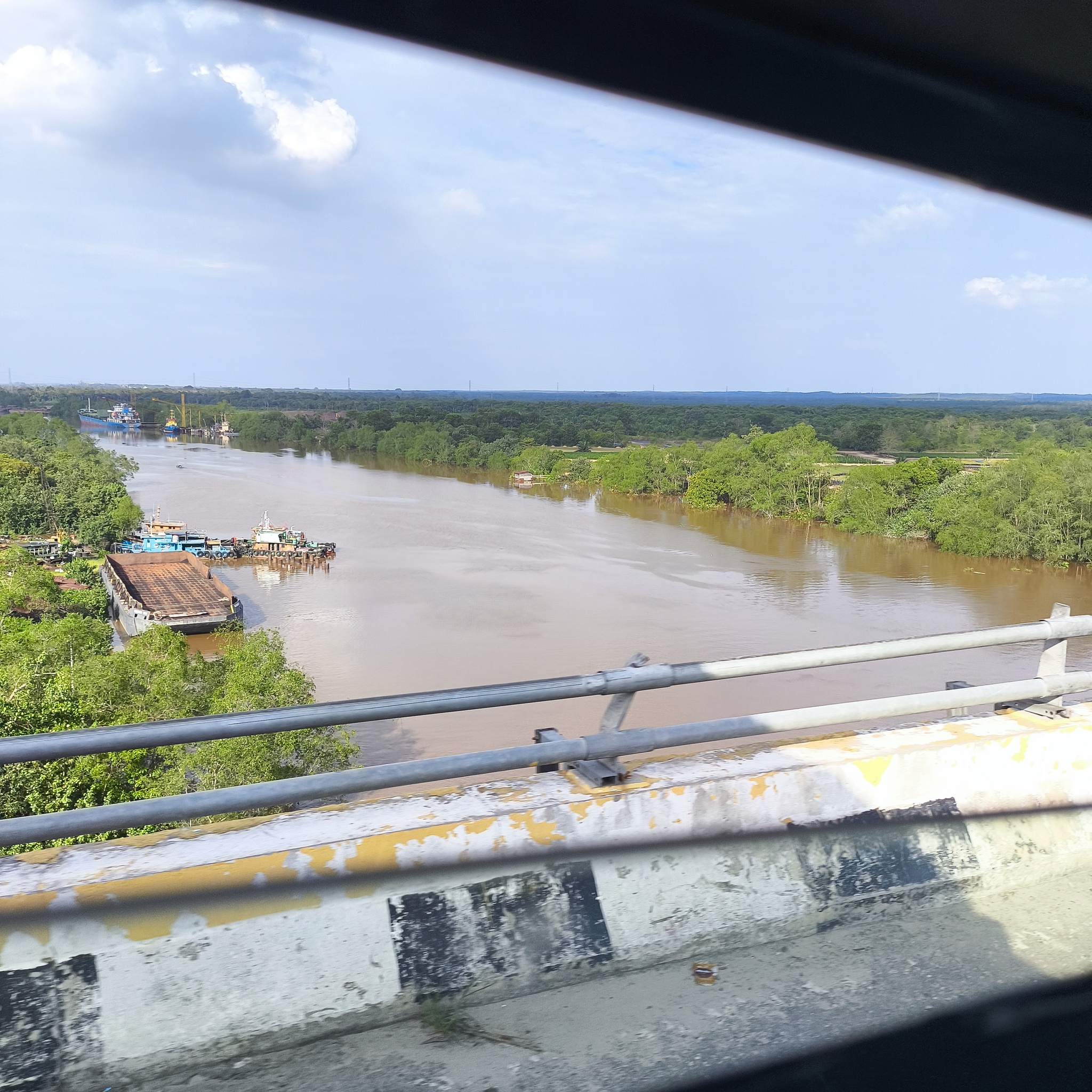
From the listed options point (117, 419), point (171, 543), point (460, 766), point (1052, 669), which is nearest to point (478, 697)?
point (460, 766)

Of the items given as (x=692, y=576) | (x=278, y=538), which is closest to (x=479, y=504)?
(x=278, y=538)

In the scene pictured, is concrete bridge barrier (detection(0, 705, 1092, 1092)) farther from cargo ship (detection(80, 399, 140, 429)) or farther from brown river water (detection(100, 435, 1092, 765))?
cargo ship (detection(80, 399, 140, 429))

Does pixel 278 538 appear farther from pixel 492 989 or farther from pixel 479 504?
pixel 492 989

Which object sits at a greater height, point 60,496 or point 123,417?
point 123,417

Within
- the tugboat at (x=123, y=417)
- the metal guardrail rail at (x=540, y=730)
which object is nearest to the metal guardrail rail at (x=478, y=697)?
the metal guardrail rail at (x=540, y=730)

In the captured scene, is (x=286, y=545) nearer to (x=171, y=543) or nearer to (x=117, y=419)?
(x=171, y=543)
